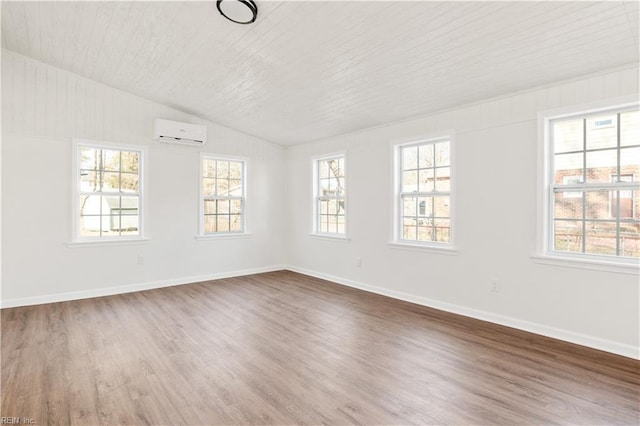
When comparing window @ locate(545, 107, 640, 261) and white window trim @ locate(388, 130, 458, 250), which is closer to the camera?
window @ locate(545, 107, 640, 261)

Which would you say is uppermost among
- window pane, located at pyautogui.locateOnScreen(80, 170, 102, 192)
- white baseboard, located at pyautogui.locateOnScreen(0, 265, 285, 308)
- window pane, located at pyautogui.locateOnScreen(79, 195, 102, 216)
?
window pane, located at pyautogui.locateOnScreen(80, 170, 102, 192)

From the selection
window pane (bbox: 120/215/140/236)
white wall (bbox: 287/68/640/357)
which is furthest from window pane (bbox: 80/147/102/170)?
white wall (bbox: 287/68/640/357)

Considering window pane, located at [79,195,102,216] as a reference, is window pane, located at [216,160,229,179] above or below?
above

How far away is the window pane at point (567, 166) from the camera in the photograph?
320 cm

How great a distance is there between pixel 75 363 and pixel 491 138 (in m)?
4.49

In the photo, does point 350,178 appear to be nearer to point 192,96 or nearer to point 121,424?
point 192,96

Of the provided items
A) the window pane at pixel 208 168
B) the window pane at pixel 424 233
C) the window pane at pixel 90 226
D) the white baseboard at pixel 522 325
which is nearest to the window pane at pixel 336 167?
the window pane at pixel 424 233

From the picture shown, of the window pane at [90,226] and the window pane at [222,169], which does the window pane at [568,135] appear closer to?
the window pane at [222,169]

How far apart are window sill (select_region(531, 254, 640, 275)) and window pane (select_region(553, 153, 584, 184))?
0.75 metres

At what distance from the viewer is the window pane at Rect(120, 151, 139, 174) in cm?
509

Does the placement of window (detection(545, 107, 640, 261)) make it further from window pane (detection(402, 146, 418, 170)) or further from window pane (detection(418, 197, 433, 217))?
window pane (detection(402, 146, 418, 170))

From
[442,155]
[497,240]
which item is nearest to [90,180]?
[442,155]

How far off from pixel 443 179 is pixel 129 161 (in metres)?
4.61

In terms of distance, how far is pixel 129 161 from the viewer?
5145mm
